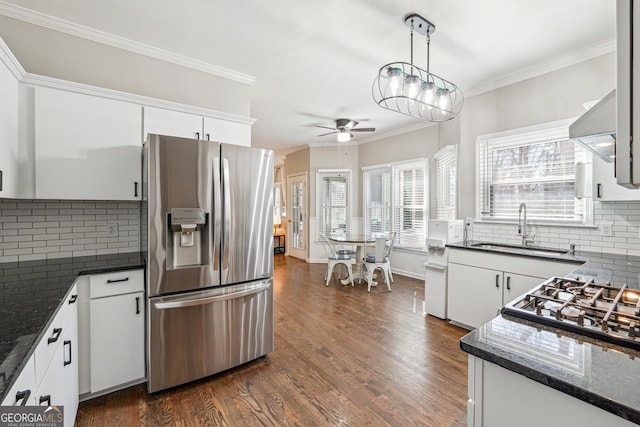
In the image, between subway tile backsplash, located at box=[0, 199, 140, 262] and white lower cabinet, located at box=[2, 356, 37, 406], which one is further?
subway tile backsplash, located at box=[0, 199, 140, 262]

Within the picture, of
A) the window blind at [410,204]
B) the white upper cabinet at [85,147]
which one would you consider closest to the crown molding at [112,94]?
the white upper cabinet at [85,147]

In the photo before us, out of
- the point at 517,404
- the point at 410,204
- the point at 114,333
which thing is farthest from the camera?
the point at 410,204

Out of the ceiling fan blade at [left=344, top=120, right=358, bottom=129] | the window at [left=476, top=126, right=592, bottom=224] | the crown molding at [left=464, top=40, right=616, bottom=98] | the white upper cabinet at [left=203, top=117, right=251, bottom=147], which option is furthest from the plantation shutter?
the white upper cabinet at [left=203, top=117, right=251, bottom=147]

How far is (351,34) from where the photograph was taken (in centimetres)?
255

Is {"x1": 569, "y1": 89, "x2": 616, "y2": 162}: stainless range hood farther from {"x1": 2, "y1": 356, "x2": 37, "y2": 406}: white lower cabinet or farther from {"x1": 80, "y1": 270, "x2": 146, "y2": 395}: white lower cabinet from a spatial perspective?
{"x1": 80, "y1": 270, "x2": 146, "y2": 395}: white lower cabinet

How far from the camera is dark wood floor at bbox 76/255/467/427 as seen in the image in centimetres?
191

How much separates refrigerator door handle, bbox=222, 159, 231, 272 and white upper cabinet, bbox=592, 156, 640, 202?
3.08 meters

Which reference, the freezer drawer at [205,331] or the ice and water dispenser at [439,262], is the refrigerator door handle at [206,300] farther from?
the ice and water dispenser at [439,262]

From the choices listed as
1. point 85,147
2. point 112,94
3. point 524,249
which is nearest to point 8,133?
point 85,147

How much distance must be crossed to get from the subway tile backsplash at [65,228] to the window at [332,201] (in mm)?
4686

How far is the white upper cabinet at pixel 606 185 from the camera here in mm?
2416

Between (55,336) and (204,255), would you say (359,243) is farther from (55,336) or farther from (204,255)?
(55,336)

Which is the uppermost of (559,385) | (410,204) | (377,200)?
(377,200)

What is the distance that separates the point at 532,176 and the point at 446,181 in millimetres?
1306
